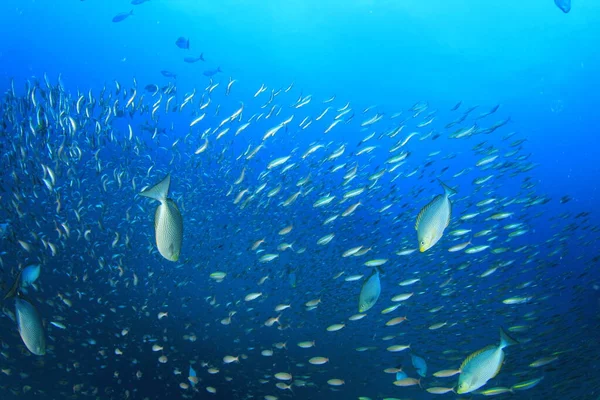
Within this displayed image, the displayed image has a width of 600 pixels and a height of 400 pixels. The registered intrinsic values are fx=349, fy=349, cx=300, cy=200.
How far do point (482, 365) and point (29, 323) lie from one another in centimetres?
412

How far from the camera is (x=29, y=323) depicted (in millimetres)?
3092

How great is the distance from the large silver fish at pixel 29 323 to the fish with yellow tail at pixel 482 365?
3.90 metres

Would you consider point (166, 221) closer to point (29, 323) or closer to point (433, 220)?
point (433, 220)

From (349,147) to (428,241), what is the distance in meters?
20.2

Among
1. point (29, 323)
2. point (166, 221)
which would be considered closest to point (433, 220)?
point (166, 221)

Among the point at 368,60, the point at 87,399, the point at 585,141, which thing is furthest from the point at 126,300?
the point at 585,141

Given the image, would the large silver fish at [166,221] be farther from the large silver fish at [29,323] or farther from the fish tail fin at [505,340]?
the fish tail fin at [505,340]

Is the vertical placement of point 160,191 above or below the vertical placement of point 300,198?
below

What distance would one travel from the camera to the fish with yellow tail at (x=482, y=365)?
3.24 metres

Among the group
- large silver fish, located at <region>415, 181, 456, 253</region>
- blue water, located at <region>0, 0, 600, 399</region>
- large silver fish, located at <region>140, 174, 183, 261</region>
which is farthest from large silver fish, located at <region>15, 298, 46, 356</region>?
blue water, located at <region>0, 0, 600, 399</region>

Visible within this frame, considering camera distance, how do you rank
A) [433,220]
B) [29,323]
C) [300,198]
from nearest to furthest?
[433,220]
[29,323]
[300,198]

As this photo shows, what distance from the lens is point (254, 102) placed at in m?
21.5

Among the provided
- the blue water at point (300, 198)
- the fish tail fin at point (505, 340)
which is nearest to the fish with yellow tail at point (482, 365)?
the fish tail fin at point (505, 340)

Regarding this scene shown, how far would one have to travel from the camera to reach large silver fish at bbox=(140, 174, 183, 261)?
5.93 ft
